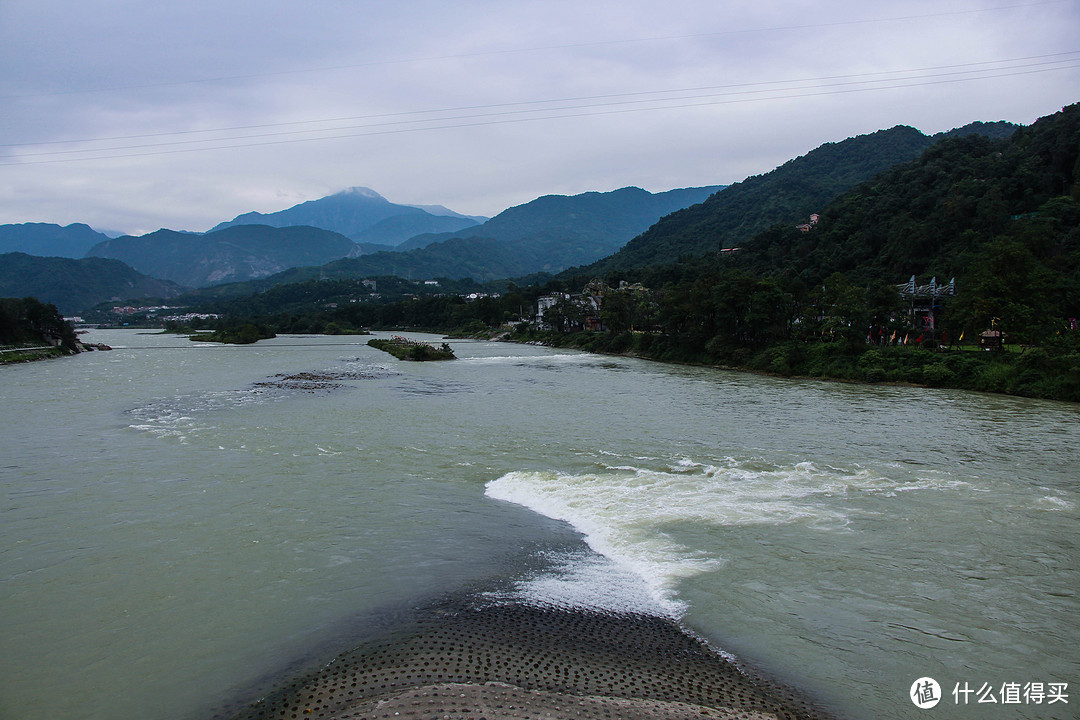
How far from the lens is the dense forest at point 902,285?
86.3 ft

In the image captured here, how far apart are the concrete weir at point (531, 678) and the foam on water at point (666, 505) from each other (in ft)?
2.85

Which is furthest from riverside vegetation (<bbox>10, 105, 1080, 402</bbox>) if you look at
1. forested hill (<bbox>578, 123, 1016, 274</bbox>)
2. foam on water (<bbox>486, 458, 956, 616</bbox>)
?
foam on water (<bbox>486, 458, 956, 616</bbox>)

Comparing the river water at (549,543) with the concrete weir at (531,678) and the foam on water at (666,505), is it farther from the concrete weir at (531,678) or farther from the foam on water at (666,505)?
the concrete weir at (531,678)

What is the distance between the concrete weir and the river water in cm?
49

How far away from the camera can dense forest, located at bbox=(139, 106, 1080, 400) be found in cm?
2631

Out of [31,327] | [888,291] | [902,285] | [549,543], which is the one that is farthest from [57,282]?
[549,543]

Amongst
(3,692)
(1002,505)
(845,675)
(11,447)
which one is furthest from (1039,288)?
(11,447)

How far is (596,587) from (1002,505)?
25.6ft

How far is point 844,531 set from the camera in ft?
28.6

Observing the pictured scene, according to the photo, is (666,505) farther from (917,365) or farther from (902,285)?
(902,285)

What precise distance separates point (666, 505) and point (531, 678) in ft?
18.6

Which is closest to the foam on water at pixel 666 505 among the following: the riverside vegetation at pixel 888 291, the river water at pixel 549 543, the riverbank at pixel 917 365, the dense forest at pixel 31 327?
the river water at pixel 549 543

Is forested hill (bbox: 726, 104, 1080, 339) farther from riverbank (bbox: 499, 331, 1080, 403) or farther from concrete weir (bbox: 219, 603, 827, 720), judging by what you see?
concrete weir (bbox: 219, 603, 827, 720)

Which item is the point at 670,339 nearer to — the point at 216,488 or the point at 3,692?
the point at 216,488
